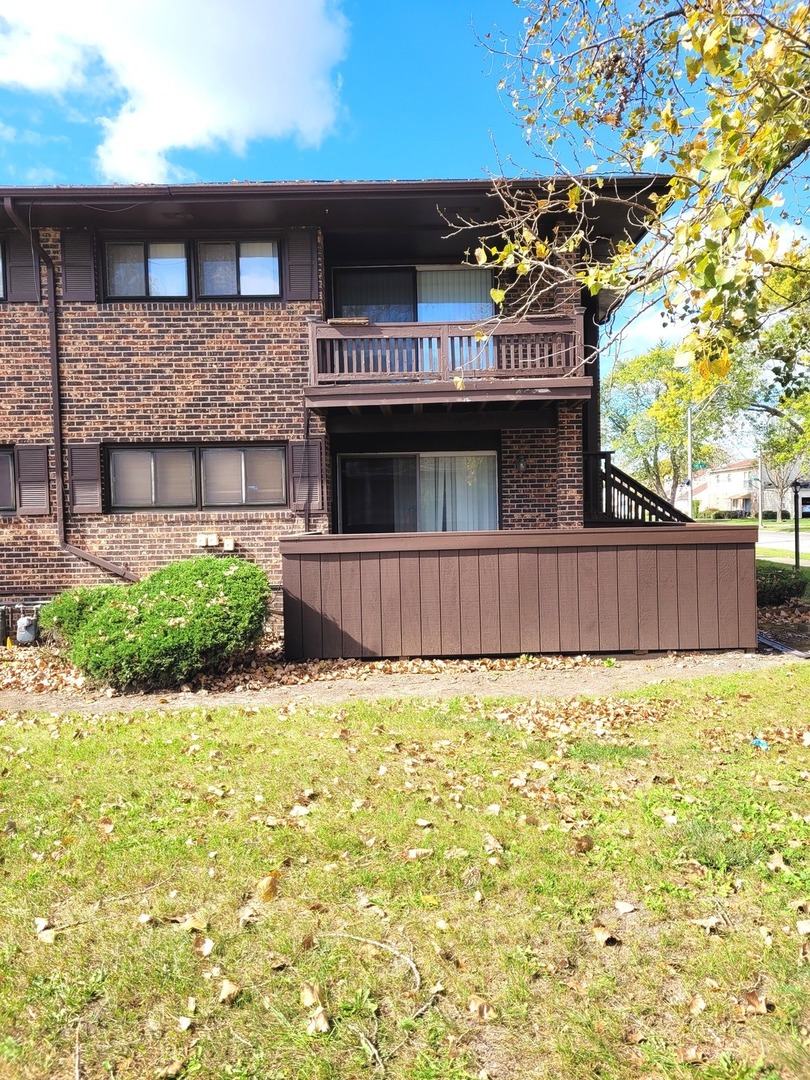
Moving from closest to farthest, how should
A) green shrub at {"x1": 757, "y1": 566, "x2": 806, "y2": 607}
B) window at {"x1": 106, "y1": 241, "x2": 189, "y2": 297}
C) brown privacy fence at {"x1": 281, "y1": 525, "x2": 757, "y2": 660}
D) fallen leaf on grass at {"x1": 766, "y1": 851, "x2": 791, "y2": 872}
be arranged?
1. fallen leaf on grass at {"x1": 766, "y1": 851, "x2": 791, "y2": 872}
2. brown privacy fence at {"x1": 281, "y1": 525, "x2": 757, "y2": 660}
3. window at {"x1": 106, "y1": 241, "x2": 189, "y2": 297}
4. green shrub at {"x1": 757, "y1": 566, "x2": 806, "y2": 607}

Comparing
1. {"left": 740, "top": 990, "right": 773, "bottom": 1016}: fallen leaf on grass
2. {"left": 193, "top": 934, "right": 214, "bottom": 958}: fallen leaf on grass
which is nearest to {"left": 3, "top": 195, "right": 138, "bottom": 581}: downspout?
{"left": 193, "top": 934, "right": 214, "bottom": 958}: fallen leaf on grass

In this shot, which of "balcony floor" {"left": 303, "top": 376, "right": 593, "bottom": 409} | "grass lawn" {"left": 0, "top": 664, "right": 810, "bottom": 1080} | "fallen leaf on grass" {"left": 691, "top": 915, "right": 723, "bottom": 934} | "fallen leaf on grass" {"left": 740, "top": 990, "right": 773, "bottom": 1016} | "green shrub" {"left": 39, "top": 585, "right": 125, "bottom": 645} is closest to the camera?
"grass lawn" {"left": 0, "top": 664, "right": 810, "bottom": 1080}

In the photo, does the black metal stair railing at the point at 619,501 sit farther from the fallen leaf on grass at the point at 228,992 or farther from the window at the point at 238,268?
the fallen leaf on grass at the point at 228,992

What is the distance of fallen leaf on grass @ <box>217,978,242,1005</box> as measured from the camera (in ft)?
8.23

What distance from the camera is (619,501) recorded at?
1223 cm

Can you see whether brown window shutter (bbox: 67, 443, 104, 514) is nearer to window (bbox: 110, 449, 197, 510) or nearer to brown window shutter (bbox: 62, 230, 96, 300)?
window (bbox: 110, 449, 197, 510)

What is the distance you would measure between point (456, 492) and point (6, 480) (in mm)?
7099

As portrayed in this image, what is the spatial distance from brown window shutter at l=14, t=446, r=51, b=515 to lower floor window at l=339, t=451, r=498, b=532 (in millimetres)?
4554

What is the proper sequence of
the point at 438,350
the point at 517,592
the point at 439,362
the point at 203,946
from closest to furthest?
1. the point at 203,946
2. the point at 517,592
3. the point at 439,362
4. the point at 438,350

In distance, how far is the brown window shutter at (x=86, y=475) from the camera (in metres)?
10.8

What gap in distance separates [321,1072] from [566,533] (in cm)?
695

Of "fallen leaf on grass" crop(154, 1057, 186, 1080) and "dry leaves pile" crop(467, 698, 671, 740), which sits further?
"dry leaves pile" crop(467, 698, 671, 740)

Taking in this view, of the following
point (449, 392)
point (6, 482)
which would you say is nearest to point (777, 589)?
point (449, 392)

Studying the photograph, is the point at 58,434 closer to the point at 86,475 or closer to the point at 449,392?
the point at 86,475
